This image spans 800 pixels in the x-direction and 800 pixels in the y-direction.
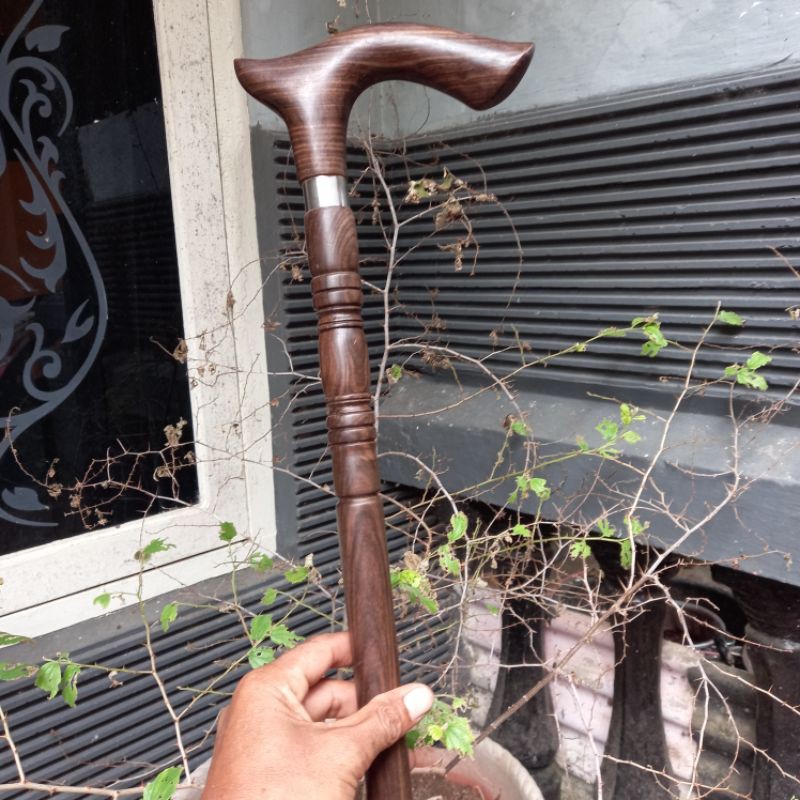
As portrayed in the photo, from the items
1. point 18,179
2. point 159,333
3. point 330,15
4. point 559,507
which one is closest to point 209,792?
point 559,507

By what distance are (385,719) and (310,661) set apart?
16cm

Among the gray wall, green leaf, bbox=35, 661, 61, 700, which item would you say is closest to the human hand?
green leaf, bbox=35, 661, 61, 700

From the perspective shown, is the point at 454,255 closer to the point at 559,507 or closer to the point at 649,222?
the point at 649,222

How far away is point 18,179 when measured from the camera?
130cm

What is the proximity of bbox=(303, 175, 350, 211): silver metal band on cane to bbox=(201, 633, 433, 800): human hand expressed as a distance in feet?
1.86

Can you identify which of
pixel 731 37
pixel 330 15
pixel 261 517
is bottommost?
pixel 261 517

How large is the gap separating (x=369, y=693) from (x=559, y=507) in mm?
745

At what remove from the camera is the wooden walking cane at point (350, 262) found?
2.54ft

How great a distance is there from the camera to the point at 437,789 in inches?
53.6

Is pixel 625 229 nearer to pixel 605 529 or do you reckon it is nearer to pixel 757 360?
pixel 757 360

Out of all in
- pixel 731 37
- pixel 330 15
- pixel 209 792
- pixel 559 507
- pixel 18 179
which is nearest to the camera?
pixel 209 792

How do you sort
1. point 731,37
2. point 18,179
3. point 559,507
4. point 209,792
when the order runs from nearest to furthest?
point 209,792 → point 731,37 → point 18,179 → point 559,507

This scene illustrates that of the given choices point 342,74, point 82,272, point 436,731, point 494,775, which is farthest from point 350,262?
point 494,775

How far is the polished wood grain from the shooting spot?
77 centimetres
